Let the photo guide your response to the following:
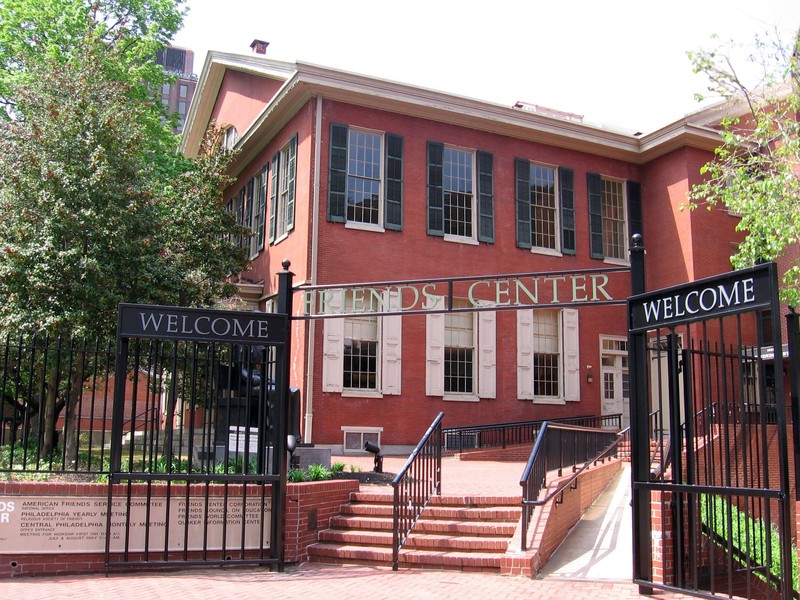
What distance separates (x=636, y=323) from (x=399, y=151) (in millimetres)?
12539

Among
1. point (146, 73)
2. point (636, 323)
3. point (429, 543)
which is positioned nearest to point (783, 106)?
point (636, 323)

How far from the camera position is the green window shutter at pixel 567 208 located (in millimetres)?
21266

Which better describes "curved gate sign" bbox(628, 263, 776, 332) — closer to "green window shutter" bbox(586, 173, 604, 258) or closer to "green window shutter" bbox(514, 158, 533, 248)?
"green window shutter" bbox(514, 158, 533, 248)

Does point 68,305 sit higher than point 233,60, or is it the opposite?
point 233,60

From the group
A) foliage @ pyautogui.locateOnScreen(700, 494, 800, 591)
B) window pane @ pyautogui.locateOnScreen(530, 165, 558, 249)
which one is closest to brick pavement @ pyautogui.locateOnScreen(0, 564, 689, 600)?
foliage @ pyautogui.locateOnScreen(700, 494, 800, 591)

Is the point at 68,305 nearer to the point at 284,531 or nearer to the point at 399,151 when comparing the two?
the point at 284,531

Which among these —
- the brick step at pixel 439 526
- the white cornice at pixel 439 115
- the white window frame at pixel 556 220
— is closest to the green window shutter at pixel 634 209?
the white cornice at pixel 439 115

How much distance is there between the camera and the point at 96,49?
15.5 metres

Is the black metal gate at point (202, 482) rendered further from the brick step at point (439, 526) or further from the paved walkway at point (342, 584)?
the brick step at point (439, 526)

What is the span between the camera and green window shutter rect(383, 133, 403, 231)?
18.9 meters

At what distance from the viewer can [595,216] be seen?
71.7 ft

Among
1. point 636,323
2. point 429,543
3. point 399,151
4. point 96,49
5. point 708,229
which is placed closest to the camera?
point 636,323

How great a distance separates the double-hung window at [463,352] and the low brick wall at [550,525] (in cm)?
730

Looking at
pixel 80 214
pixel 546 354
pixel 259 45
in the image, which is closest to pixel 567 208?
pixel 546 354
